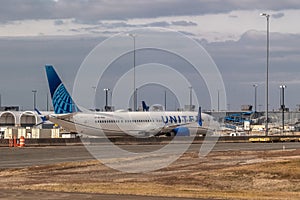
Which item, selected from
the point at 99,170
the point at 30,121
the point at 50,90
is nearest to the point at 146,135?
the point at 50,90

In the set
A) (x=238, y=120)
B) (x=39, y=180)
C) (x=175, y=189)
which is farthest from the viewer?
(x=238, y=120)

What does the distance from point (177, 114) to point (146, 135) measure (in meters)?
5.78

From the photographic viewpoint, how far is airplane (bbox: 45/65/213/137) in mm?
69938

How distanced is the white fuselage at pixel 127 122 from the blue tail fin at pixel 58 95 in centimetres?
91

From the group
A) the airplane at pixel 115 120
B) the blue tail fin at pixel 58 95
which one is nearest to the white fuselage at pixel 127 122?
the airplane at pixel 115 120

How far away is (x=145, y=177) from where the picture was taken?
29.0 m

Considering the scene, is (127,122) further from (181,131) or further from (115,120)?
(181,131)

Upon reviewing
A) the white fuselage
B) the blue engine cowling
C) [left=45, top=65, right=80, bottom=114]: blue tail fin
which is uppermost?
[left=45, top=65, right=80, bottom=114]: blue tail fin

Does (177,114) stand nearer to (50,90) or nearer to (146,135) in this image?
(146,135)

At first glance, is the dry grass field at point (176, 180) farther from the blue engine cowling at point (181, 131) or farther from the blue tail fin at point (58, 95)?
the blue engine cowling at point (181, 131)

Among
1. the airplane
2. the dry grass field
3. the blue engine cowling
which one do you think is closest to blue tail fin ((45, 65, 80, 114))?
the airplane

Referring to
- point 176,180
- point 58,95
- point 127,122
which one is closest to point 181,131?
point 127,122

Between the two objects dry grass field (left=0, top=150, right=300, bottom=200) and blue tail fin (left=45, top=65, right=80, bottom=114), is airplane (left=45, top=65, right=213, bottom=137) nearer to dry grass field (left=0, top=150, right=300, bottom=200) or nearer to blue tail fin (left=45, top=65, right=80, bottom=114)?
blue tail fin (left=45, top=65, right=80, bottom=114)

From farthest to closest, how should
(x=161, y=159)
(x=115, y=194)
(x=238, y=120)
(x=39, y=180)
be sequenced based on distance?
(x=238, y=120) < (x=161, y=159) < (x=39, y=180) < (x=115, y=194)
